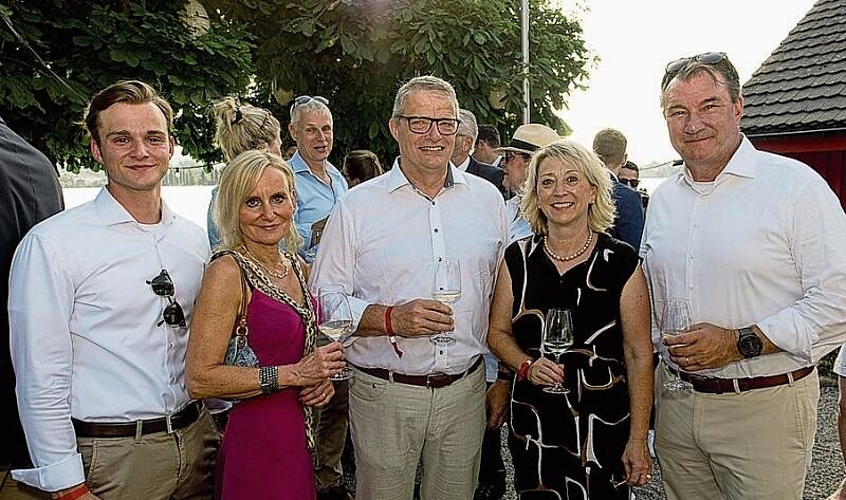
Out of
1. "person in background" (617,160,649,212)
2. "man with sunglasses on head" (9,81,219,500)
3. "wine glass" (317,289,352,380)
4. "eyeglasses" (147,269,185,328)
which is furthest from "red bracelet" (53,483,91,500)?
"person in background" (617,160,649,212)

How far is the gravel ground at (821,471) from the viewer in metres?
4.69

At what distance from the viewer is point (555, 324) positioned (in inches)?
102

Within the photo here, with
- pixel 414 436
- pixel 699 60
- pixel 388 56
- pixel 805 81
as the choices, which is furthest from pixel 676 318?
pixel 805 81

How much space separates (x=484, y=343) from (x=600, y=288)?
68cm

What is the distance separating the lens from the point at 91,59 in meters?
5.31

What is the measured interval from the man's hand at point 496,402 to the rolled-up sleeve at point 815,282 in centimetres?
120

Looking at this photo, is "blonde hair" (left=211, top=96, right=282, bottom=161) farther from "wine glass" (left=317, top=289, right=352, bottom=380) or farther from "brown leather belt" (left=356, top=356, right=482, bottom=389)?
"brown leather belt" (left=356, top=356, right=482, bottom=389)

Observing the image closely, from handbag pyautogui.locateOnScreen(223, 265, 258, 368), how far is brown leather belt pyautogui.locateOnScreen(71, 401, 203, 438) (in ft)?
0.90

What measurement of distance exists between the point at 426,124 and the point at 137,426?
173 cm

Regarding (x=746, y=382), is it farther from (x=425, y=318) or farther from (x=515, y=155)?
(x=515, y=155)

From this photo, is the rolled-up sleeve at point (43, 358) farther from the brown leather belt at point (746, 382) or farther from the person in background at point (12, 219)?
the brown leather belt at point (746, 382)

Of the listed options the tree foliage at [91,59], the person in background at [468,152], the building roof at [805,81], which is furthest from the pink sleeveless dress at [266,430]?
the building roof at [805,81]

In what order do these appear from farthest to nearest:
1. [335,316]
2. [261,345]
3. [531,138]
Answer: [531,138]
[335,316]
[261,345]

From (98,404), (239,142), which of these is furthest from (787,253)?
(239,142)
